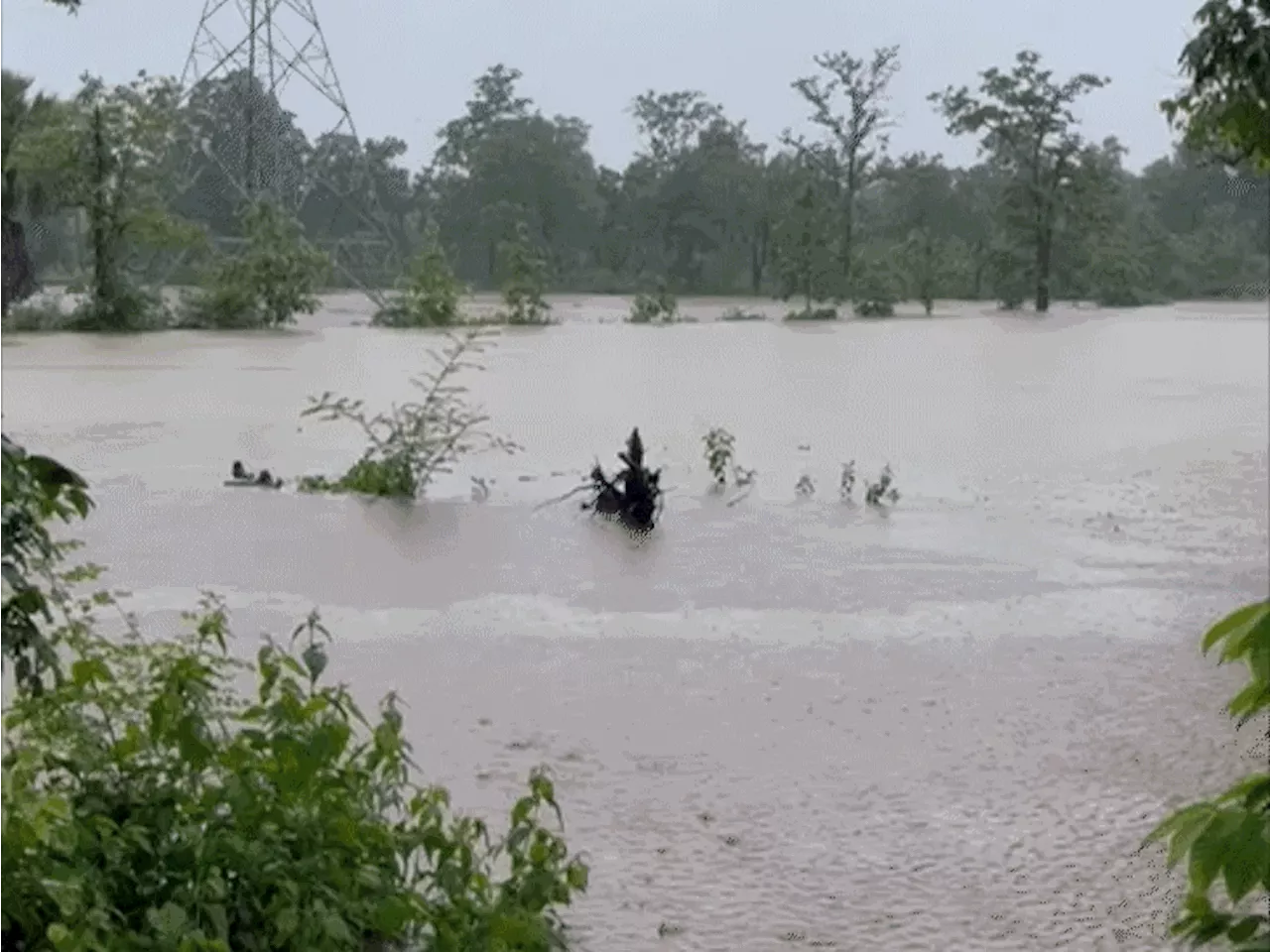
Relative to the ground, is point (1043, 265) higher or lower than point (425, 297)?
higher

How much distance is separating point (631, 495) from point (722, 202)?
9.50 metres

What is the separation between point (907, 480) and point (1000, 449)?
76 centimetres

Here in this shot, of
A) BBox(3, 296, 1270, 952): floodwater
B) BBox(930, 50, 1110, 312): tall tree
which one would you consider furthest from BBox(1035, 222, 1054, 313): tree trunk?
BBox(3, 296, 1270, 952): floodwater

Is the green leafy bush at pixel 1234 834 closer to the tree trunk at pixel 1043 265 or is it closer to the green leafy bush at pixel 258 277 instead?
the green leafy bush at pixel 258 277

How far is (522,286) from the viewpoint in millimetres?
10562

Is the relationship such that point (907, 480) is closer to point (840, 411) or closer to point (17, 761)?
point (840, 411)

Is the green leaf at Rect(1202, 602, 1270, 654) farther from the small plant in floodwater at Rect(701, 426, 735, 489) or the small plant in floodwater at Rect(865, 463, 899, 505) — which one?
the small plant in floodwater at Rect(701, 426, 735, 489)

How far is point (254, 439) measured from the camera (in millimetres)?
4535

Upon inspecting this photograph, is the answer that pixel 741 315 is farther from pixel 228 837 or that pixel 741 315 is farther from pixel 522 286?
pixel 228 837

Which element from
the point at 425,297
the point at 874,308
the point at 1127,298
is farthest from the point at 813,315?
the point at 1127,298

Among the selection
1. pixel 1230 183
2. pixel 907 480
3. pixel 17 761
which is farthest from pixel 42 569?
pixel 1230 183

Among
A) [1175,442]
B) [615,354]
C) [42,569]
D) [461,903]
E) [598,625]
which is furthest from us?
[615,354]

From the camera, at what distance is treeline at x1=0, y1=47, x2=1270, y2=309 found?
31.5 feet

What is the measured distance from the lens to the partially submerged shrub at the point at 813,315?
38.0ft
